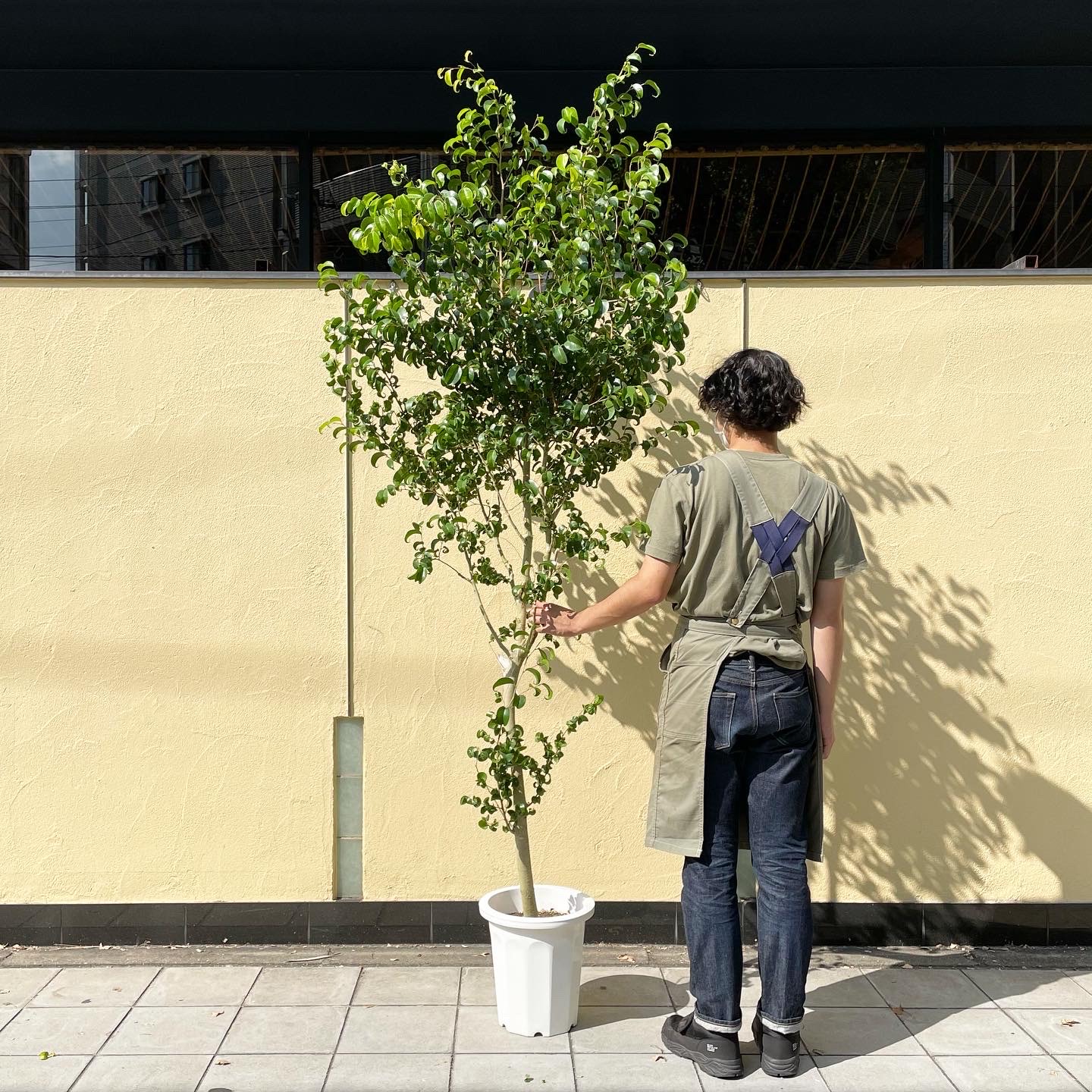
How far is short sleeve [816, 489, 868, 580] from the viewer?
9.77ft

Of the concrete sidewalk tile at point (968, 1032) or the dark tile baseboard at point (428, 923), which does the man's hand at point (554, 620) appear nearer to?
the dark tile baseboard at point (428, 923)

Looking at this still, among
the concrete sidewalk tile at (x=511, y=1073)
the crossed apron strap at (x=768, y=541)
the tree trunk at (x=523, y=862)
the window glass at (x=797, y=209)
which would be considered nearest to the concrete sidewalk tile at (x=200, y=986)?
the concrete sidewalk tile at (x=511, y=1073)

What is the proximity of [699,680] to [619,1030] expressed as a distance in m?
1.11

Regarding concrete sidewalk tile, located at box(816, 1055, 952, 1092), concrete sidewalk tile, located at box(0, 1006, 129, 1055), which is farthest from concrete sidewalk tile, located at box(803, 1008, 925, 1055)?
concrete sidewalk tile, located at box(0, 1006, 129, 1055)

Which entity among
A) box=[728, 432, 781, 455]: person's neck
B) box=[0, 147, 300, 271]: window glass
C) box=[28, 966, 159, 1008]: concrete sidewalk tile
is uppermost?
box=[0, 147, 300, 271]: window glass

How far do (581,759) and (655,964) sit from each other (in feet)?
2.40

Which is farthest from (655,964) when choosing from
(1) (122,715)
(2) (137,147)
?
(2) (137,147)

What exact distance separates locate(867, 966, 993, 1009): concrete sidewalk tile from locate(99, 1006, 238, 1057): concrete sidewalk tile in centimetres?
207

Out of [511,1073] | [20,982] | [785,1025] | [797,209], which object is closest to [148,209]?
[797,209]

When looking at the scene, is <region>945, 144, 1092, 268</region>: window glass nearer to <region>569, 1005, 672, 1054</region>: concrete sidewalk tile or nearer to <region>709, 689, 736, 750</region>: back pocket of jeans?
<region>709, 689, 736, 750</region>: back pocket of jeans

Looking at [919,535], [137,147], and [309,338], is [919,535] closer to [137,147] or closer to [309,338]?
[309,338]

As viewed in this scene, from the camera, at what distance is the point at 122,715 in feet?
12.3

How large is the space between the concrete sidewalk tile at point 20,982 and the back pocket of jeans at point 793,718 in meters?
2.47

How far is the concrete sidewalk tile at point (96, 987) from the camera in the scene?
331cm
